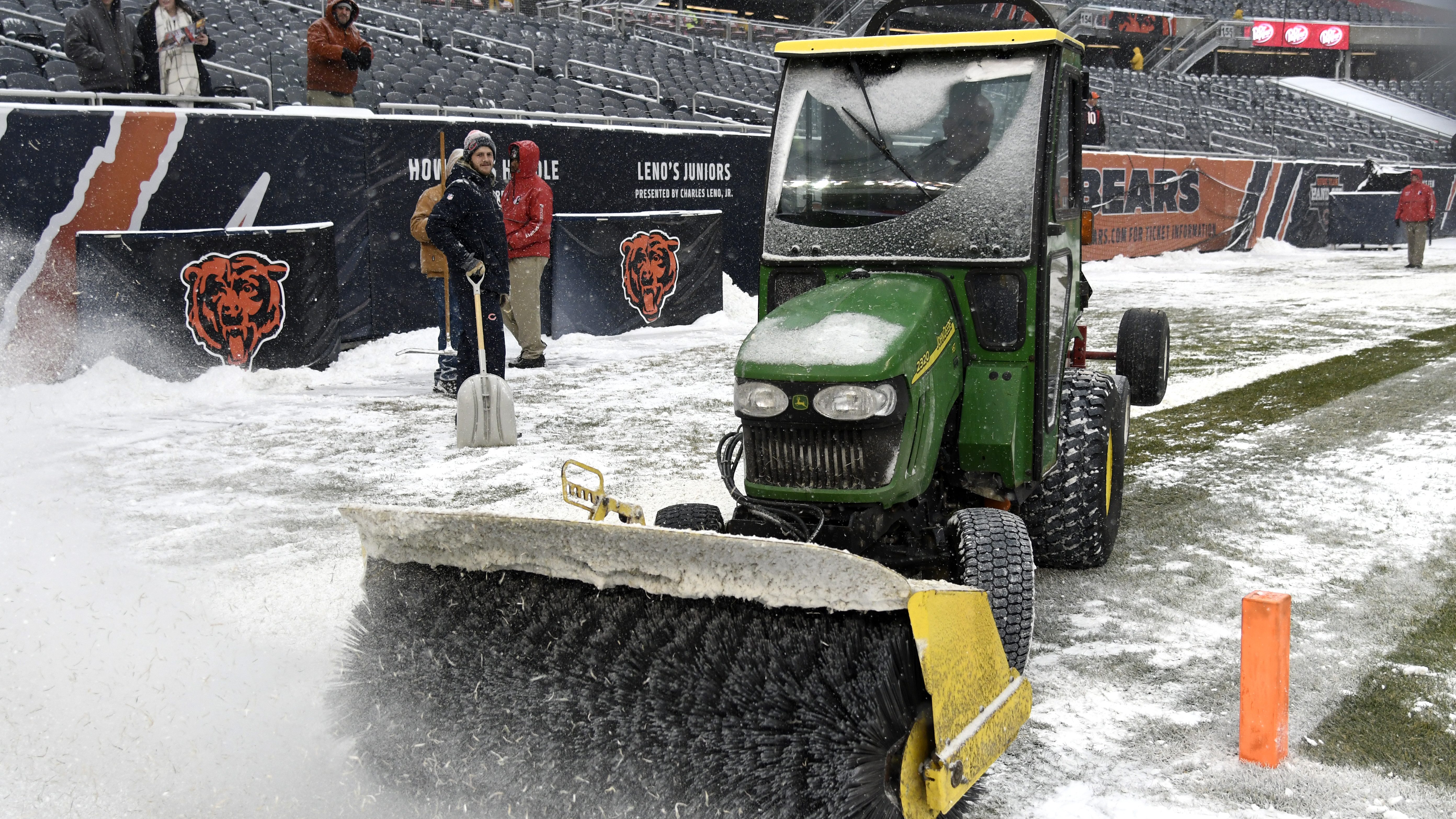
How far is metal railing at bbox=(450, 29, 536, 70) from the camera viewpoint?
63.2 ft

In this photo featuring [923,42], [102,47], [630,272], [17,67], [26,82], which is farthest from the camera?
[630,272]

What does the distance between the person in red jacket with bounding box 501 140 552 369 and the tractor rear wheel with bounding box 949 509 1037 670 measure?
6.96 meters

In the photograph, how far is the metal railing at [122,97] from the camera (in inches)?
340

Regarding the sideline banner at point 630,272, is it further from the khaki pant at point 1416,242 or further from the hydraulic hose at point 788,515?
the khaki pant at point 1416,242

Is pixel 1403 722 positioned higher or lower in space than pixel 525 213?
lower

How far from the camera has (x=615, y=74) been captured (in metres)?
19.5

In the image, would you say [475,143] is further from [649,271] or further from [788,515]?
[788,515]

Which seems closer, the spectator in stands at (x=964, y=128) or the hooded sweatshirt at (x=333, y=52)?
the spectator in stands at (x=964, y=128)

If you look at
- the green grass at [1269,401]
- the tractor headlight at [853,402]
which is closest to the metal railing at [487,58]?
the green grass at [1269,401]

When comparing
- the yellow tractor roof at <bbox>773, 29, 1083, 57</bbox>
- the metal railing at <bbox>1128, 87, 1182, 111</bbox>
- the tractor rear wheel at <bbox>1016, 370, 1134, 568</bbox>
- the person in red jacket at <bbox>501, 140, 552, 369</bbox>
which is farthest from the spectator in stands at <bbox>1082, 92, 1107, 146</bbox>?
the metal railing at <bbox>1128, 87, 1182, 111</bbox>

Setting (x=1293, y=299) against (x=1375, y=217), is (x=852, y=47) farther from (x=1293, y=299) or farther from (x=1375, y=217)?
(x=1375, y=217)

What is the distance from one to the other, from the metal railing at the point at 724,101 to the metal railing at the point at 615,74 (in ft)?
1.90

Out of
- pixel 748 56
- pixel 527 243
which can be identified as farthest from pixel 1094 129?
pixel 748 56

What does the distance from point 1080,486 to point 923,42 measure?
171 cm
